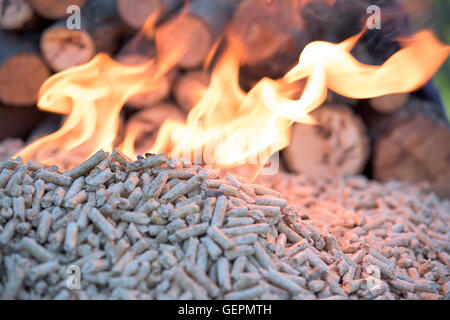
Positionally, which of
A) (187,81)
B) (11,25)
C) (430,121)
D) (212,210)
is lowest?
(212,210)

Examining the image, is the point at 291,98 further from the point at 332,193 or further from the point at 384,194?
the point at 384,194

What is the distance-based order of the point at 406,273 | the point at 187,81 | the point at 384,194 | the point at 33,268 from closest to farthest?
the point at 33,268 < the point at 406,273 < the point at 384,194 < the point at 187,81

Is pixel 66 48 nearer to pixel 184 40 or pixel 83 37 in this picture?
A: pixel 83 37

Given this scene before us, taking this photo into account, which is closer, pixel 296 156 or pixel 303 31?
pixel 303 31

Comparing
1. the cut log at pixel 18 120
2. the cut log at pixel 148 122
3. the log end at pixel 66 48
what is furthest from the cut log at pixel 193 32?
the cut log at pixel 18 120

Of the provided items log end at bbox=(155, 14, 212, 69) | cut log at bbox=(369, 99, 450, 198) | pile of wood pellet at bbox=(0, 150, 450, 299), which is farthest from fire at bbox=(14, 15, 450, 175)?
pile of wood pellet at bbox=(0, 150, 450, 299)

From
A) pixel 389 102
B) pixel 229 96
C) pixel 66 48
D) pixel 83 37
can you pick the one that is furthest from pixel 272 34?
pixel 66 48

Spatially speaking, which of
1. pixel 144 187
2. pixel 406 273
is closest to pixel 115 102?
pixel 144 187
